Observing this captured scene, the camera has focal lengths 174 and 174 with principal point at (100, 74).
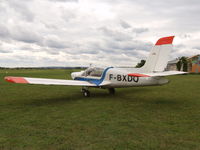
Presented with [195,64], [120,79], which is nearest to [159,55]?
[120,79]

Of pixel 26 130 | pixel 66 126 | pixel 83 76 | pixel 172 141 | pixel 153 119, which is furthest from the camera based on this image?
pixel 83 76

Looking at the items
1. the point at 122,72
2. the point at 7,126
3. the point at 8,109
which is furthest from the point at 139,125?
the point at 8,109

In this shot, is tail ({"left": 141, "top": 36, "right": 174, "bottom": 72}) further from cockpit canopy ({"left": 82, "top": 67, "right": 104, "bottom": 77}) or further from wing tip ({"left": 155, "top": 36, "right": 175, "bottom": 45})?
cockpit canopy ({"left": 82, "top": 67, "right": 104, "bottom": 77})

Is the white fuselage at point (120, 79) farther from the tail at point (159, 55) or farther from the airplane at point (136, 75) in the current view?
the tail at point (159, 55)

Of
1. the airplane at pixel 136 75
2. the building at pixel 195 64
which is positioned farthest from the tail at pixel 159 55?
the building at pixel 195 64

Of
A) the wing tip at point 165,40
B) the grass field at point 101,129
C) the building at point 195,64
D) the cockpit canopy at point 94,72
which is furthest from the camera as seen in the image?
the building at point 195,64

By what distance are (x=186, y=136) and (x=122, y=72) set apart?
6.01m

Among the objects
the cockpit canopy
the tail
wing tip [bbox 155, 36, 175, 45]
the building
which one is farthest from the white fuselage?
the building

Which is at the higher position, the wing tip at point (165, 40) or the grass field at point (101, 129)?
the wing tip at point (165, 40)

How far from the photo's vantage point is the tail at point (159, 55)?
950 cm

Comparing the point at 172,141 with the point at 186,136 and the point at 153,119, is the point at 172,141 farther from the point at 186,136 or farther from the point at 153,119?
the point at 153,119

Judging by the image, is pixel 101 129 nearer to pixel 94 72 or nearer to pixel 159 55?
pixel 159 55

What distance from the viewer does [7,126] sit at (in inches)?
216

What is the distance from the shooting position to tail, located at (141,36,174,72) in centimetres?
950
